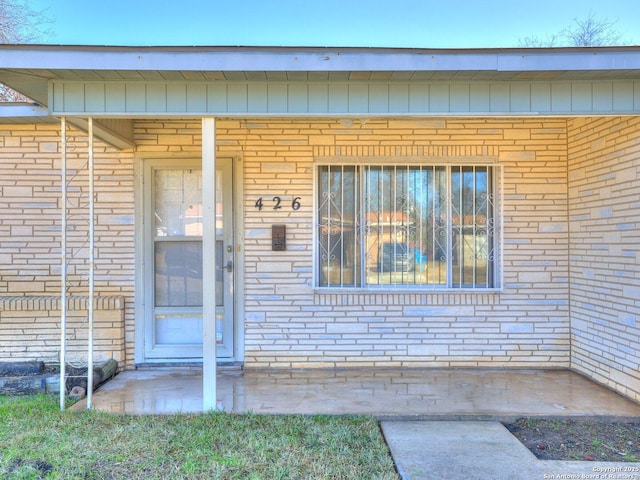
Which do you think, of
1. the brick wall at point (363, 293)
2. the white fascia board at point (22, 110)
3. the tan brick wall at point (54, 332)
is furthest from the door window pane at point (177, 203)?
the white fascia board at point (22, 110)

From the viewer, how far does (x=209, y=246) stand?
3.56m

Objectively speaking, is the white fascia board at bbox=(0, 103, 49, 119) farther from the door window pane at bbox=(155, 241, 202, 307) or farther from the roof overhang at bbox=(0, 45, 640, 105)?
the door window pane at bbox=(155, 241, 202, 307)

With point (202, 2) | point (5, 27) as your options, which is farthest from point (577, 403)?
point (5, 27)

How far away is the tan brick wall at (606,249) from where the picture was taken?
383cm

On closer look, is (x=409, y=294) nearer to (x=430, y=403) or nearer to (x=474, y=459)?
(x=430, y=403)

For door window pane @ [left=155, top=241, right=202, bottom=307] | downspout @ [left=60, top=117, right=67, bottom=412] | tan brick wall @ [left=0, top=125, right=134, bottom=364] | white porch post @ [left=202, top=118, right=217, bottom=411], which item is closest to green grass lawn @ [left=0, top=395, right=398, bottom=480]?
downspout @ [left=60, top=117, right=67, bottom=412]

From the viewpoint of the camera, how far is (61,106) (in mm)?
3441

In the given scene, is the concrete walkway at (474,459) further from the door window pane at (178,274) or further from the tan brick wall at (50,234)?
the tan brick wall at (50,234)

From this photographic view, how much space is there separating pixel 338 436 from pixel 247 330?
1.90m

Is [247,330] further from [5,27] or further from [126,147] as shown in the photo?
[5,27]

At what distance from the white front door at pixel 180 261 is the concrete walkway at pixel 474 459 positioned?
7.63ft

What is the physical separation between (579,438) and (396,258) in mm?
2292

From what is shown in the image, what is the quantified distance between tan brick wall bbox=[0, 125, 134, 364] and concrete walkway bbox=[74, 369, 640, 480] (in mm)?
931

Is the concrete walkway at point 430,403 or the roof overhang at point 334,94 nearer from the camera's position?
the concrete walkway at point 430,403
